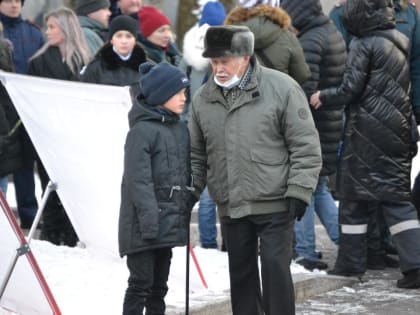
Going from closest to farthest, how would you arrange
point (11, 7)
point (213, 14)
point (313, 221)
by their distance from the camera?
point (313, 221)
point (213, 14)
point (11, 7)

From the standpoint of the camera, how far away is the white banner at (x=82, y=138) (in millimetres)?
7418

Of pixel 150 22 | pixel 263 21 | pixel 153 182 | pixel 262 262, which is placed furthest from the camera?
pixel 150 22

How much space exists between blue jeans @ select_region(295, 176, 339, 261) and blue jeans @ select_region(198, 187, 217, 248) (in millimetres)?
719

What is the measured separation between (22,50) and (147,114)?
14.8ft

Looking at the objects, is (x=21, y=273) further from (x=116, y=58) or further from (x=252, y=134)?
(x=116, y=58)

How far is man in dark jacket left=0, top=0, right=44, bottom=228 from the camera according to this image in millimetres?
10828

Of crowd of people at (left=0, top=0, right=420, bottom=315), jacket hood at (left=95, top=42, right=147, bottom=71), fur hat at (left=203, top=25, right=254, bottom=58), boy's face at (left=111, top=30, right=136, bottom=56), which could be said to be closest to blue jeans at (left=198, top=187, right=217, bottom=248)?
crowd of people at (left=0, top=0, right=420, bottom=315)

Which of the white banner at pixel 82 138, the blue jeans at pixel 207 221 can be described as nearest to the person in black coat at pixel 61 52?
the blue jeans at pixel 207 221

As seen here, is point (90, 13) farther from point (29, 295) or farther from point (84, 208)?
point (29, 295)

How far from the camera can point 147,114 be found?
6.59m

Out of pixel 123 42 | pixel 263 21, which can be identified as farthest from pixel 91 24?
pixel 263 21

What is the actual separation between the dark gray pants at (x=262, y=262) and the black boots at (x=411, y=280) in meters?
1.91

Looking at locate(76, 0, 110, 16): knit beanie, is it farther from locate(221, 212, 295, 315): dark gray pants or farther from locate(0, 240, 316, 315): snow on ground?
locate(221, 212, 295, 315): dark gray pants

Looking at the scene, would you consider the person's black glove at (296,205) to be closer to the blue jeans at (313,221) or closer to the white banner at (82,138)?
the white banner at (82,138)
